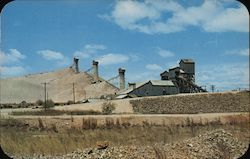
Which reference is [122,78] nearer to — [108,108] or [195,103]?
[195,103]

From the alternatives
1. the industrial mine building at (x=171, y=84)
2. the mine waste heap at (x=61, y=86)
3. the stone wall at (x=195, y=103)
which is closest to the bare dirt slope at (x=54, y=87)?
the mine waste heap at (x=61, y=86)

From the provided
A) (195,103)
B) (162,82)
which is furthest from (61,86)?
(195,103)

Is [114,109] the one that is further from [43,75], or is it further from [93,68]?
[43,75]

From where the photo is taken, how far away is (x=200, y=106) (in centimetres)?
3055

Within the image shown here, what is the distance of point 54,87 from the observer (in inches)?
2073

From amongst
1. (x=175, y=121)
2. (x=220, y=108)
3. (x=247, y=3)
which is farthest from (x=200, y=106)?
(x=247, y=3)

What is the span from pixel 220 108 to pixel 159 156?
25022 mm

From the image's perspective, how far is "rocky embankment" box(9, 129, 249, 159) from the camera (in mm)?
5852

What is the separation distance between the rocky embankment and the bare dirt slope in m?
36.6

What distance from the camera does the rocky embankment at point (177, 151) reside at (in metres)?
5.85

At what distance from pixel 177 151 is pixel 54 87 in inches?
1862

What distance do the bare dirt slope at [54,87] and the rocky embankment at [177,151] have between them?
36.6 metres

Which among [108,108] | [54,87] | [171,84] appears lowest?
[108,108]

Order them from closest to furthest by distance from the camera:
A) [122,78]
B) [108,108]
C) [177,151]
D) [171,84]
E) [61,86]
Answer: [177,151] → [108,108] → [171,84] → [122,78] → [61,86]
